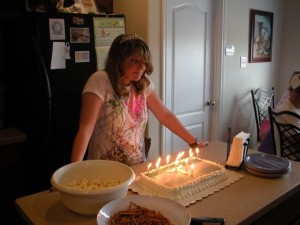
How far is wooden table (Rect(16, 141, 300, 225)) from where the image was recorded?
1178 millimetres

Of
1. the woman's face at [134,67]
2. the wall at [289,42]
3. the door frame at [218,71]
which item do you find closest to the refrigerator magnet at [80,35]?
the woman's face at [134,67]

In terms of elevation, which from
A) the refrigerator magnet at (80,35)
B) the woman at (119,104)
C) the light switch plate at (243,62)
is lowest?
the woman at (119,104)

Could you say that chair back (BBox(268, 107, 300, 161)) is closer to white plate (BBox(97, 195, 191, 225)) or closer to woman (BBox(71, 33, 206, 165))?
woman (BBox(71, 33, 206, 165))

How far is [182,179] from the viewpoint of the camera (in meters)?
1.44

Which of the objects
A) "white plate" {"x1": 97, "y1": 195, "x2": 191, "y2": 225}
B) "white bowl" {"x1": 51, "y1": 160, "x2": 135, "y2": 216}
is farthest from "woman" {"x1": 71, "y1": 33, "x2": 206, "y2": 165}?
"white plate" {"x1": 97, "y1": 195, "x2": 191, "y2": 225}

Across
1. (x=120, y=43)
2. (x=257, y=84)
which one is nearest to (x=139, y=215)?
(x=120, y=43)

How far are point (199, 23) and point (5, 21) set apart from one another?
1.90 m

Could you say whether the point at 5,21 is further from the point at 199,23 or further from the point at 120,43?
the point at 199,23

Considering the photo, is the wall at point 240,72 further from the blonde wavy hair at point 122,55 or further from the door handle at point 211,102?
the blonde wavy hair at point 122,55

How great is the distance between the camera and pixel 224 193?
4.56 ft

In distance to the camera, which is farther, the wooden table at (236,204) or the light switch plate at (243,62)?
the light switch plate at (243,62)

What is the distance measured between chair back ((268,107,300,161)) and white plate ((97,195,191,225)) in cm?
150

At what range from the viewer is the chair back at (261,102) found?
4.16 meters

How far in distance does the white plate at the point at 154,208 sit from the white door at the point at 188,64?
201 centimetres
